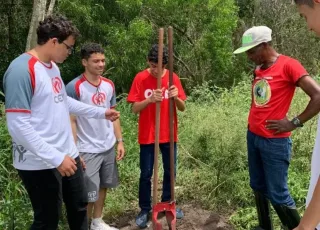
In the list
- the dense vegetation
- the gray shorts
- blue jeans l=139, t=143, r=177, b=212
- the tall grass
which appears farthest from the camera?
the dense vegetation

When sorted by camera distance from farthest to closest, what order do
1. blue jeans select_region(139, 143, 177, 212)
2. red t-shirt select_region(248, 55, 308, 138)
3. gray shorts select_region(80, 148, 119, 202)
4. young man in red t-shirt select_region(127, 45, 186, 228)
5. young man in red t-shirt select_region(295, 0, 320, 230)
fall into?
blue jeans select_region(139, 143, 177, 212)
young man in red t-shirt select_region(127, 45, 186, 228)
gray shorts select_region(80, 148, 119, 202)
red t-shirt select_region(248, 55, 308, 138)
young man in red t-shirt select_region(295, 0, 320, 230)

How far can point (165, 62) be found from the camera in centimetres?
398

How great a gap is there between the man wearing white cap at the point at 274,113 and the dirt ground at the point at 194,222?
0.80m

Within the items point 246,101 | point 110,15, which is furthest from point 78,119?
point 110,15

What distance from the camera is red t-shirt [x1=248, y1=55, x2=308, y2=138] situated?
337 cm

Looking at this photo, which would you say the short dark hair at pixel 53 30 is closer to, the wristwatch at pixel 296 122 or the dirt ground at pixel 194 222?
the wristwatch at pixel 296 122

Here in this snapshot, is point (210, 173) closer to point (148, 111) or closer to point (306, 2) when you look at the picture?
point (148, 111)

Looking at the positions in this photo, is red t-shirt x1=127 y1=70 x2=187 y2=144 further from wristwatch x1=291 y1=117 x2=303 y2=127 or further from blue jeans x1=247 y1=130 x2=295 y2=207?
wristwatch x1=291 y1=117 x2=303 y2=127

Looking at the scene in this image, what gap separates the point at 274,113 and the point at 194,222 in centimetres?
142

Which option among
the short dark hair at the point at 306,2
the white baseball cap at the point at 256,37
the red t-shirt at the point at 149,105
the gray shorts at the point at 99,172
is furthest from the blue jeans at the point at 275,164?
the short dark hair at the point at 306,2

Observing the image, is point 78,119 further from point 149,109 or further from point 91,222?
point 91,222

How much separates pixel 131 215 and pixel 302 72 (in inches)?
86.1

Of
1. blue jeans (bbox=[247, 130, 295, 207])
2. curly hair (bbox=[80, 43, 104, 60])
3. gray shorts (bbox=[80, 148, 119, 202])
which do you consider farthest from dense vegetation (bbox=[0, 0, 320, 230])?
curly hair (bbox=[80, 43, 104, 60])

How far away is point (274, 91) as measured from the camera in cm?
345
